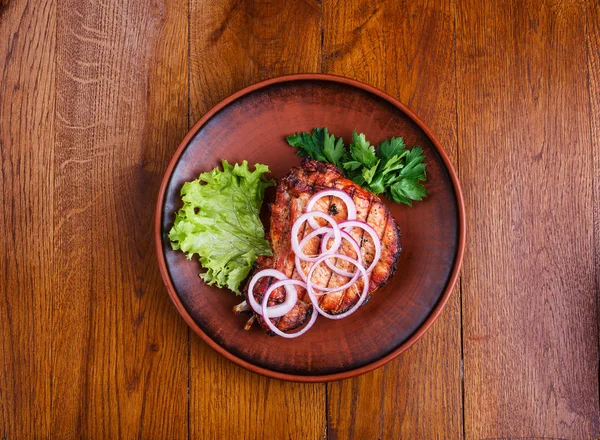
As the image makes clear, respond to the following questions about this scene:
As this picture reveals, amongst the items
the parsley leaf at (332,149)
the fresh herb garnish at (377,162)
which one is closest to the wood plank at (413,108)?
the fresh herb garnish at (377,162)

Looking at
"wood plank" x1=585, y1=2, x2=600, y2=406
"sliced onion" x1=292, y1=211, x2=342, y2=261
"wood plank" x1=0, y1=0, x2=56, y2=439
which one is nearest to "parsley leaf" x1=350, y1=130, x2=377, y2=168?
"sliced onion" x1=292, y1=211, x2=342, y2=261

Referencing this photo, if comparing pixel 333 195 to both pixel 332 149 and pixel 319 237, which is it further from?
pixel 332 149

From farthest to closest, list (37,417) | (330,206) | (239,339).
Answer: (37,417)
(239,339)
(330,206)

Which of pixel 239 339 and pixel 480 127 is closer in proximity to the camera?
pixel 239 339

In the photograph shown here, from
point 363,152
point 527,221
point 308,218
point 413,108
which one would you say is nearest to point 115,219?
point 308,218

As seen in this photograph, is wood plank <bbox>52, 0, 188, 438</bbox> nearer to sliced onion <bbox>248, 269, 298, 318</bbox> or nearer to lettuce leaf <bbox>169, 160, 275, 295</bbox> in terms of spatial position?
lettuce leaf <bbox>169, 160, 275, 295</bbox>

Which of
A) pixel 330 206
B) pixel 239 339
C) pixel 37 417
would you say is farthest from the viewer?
pixel 37 417

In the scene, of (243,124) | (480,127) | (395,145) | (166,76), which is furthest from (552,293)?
(166,76)

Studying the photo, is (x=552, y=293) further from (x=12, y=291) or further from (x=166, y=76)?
(x=12, y=291)
